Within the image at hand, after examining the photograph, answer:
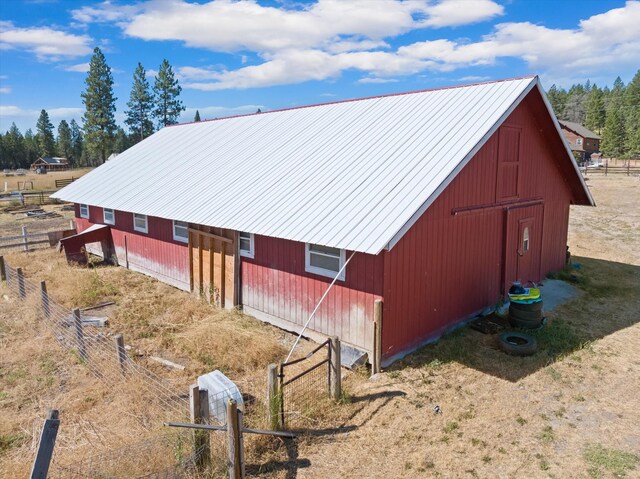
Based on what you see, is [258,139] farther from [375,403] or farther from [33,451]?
[33,451]

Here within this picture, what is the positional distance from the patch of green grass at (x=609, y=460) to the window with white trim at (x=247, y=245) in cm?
805

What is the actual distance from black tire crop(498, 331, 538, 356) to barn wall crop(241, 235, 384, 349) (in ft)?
9.73

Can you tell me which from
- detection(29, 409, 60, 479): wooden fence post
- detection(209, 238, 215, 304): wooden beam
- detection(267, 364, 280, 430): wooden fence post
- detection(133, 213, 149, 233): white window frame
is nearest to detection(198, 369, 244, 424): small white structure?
detection(267, 364, 280, 430): wooden fence post

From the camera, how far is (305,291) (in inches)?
410

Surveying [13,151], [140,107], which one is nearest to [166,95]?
[140,107]

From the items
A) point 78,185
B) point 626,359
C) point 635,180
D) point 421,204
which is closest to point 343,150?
point 421,204

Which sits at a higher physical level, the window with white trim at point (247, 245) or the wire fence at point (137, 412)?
the window with white trim at point (247, 245)

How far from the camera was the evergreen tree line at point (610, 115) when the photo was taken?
7738 centimetres

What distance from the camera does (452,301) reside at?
10.7 m

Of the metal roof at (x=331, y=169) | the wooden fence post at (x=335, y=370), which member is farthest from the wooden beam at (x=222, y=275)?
the wooden fence post at (x=335, y=370)

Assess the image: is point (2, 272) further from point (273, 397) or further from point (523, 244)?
point (523, 244)

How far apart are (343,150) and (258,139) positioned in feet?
16.2

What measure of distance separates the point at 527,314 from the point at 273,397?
22.1ft

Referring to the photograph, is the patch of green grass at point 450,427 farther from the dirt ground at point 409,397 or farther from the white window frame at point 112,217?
the white window frame at point 112,217
